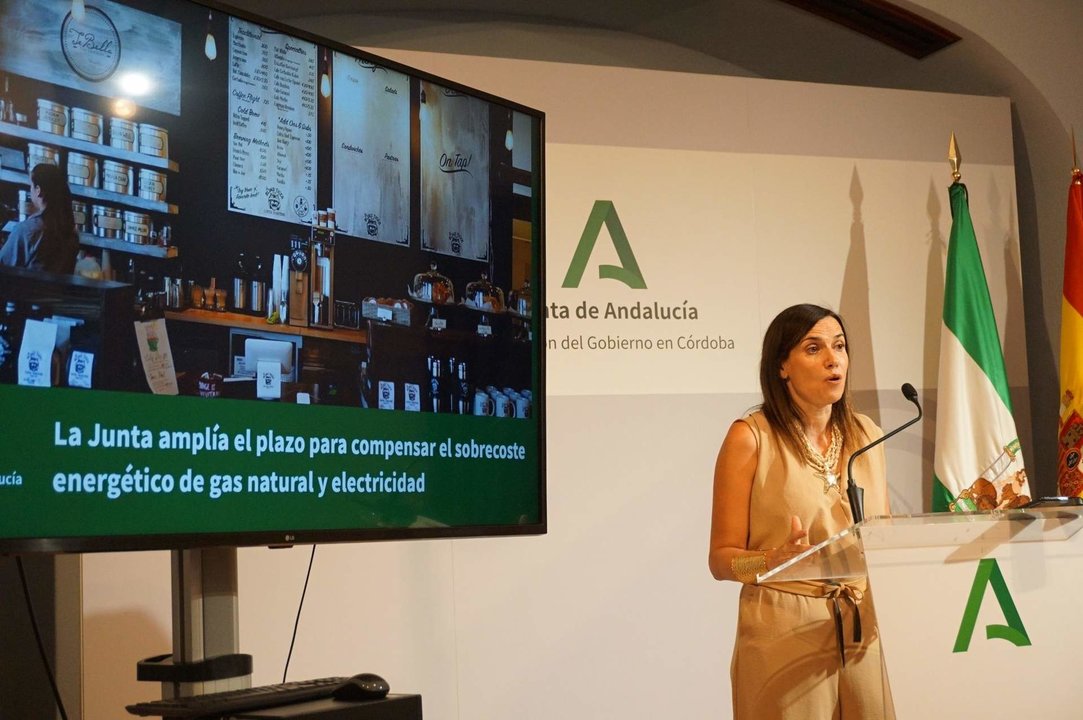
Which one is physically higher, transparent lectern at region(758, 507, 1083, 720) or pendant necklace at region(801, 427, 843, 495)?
pendant necklace at region(801, 427, 843, 495)

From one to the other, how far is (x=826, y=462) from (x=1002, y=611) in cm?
95

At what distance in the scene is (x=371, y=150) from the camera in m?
2.16

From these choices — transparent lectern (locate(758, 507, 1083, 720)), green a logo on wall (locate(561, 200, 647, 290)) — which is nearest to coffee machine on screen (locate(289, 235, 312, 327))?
transparent lectern (locate(758, 507, 1083, 720))

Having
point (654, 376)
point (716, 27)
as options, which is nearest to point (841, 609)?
point (654, 376)

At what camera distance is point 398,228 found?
219 centimetres

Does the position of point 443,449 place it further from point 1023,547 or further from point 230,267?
point 1023,547

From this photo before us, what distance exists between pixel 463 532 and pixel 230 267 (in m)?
0.70

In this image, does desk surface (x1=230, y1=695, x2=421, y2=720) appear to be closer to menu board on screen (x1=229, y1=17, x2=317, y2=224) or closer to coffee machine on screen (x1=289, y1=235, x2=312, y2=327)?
coffee machine on screen (x1=289, y1=235, x2=312, y2=327)

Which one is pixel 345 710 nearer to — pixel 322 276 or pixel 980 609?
pixel 322 276

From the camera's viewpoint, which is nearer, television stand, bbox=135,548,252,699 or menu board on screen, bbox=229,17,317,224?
television stand, bbox=135,548,252,699

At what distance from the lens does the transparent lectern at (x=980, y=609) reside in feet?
5.66

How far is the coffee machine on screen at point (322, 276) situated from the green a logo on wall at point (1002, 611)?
118 centimetres

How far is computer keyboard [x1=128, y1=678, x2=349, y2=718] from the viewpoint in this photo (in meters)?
1.52

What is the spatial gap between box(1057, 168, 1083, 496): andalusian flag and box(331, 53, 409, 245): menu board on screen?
3176 mm
